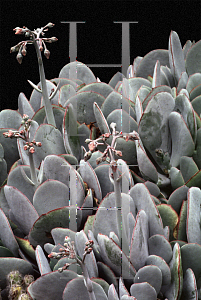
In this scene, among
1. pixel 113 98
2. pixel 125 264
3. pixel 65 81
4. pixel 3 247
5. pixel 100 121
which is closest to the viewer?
pixel 125 264

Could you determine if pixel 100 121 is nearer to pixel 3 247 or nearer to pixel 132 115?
pixel 132 115

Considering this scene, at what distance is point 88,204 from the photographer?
3.36ft

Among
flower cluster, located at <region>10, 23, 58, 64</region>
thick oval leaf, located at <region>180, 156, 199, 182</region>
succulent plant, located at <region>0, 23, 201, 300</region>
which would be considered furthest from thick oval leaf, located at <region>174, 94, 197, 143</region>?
flower cluster, located at <region>10, 23, 58, 64</region>

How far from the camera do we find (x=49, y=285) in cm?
91

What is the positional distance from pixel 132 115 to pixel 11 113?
44 cm

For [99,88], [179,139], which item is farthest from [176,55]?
[179,139]

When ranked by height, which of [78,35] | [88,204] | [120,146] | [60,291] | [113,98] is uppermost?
[78,35]

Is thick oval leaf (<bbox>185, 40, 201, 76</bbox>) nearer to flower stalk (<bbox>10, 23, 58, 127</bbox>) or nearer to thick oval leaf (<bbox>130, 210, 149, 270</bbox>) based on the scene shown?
flower stalk (<bbox>10, 23, 58, 127</bbox>)

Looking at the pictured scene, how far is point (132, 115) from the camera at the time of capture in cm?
137

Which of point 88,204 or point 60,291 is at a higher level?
point 88,204

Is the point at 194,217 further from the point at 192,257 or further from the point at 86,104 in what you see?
the point at 86,104

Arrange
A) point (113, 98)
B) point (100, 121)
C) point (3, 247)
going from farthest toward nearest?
point (113, 98) < point (100, 121) < point (3, 247)

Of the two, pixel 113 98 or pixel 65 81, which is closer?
pixel 113 98

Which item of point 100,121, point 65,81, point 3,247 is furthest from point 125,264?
point 65,81
